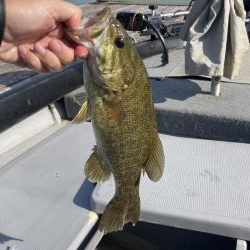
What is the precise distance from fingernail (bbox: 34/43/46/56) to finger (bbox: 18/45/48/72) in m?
0.03

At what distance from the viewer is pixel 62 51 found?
1.95 m

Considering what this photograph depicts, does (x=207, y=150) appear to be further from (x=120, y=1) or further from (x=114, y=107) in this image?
(x=120, y=1)

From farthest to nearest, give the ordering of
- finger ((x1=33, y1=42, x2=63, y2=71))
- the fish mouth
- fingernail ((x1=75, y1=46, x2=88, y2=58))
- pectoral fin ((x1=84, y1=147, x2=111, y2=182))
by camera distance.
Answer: finger ((x1=33, y1=42, x2=63, y2=71)) → pectoral fin ((x1=84, y1=147, x2=111, y2=182)) → fingernail ((x1=75, y1=46, x2=88, y2=58)) → the fish mouth

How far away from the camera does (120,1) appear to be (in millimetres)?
8820

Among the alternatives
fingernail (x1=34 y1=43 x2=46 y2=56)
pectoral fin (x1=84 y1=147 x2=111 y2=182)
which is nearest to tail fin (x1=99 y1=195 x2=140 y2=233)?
pectoral fin (x1=84 y1=147 x2=111 y2=182)

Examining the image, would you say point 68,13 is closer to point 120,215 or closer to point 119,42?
point 119,42

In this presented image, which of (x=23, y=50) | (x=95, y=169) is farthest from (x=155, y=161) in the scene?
(x=23, y=50)

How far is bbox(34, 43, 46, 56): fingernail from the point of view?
2.04 meters

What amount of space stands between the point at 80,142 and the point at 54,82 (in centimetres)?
74

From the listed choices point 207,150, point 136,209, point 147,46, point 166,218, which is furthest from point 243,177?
point 147,46

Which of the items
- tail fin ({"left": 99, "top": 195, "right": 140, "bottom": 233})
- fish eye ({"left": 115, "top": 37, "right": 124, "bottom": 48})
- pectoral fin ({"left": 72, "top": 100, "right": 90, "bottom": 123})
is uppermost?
fish eye ({"left": 115, "top": 37, "right": 124, "bottom": 48})

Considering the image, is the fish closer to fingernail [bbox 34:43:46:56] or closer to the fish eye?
the fish eye

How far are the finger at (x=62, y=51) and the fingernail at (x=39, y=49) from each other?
0.07m

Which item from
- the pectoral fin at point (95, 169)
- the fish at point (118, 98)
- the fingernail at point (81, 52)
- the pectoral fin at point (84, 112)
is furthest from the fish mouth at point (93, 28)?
the pectoral fin at point (95, 169)
